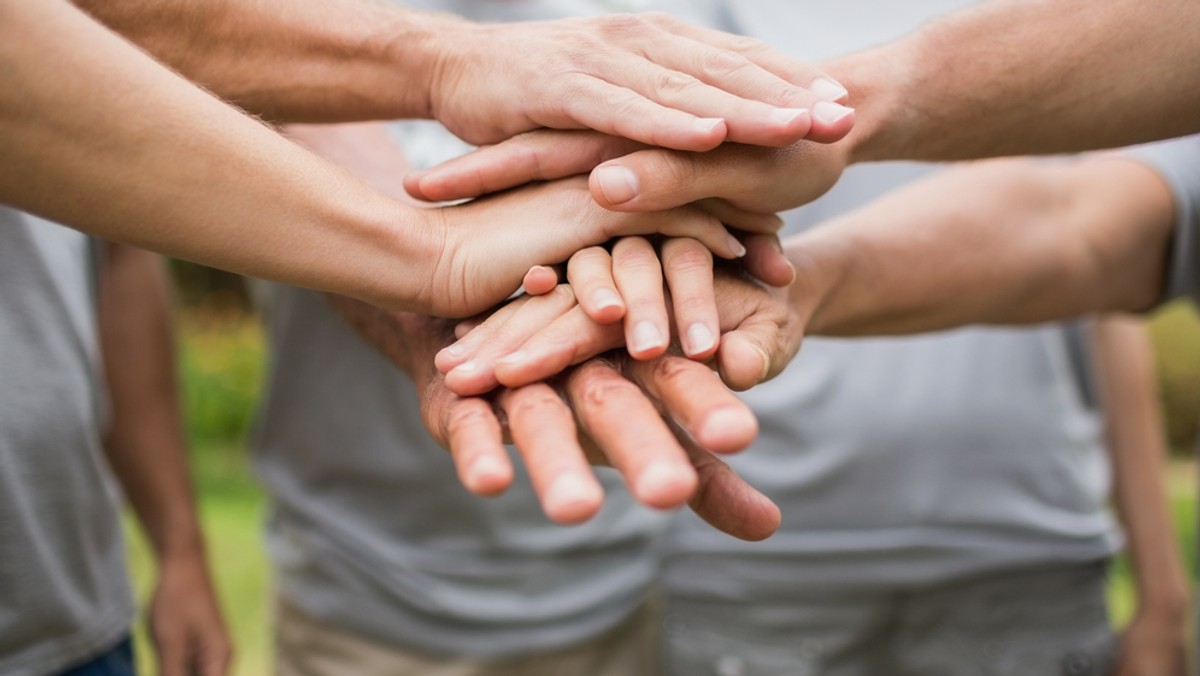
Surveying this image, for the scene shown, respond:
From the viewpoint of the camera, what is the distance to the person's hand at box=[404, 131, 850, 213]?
1.35 metres

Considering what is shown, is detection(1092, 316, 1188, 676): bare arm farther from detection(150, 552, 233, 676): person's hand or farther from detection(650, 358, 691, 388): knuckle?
detection(150, 552, 233, 676): person's hand

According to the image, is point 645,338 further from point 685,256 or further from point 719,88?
point 719,88

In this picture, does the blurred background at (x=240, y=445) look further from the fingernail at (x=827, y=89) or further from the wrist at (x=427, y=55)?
the fingernail at (x=827, y=89)

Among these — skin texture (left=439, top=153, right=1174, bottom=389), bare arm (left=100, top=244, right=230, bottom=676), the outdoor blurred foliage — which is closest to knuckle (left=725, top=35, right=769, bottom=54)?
skin texture (left=439, top=153, right=1174, bottom=389)

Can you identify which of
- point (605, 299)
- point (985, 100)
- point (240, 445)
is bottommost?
point (240, 445)

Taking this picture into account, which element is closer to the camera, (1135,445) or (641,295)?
(641,295)

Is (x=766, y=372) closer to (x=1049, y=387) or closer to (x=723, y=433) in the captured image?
(x=723, y=433)

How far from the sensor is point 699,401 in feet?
3.62

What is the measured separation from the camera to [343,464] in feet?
6.66

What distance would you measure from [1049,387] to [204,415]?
5120 millimetres

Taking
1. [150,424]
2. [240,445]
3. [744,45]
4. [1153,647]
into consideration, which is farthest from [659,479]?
[240,445]

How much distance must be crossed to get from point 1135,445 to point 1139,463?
0.13 ft

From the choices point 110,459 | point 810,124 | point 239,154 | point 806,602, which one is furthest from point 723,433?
point 110,459

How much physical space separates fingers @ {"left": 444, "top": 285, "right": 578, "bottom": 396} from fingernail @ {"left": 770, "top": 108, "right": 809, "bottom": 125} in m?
0.35
